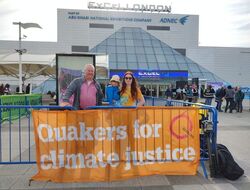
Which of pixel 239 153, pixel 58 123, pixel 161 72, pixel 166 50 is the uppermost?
pixel 166 50

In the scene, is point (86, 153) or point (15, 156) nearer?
point (86, 153)

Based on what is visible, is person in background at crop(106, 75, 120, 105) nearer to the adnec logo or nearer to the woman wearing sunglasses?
the woman wearing sunglasses

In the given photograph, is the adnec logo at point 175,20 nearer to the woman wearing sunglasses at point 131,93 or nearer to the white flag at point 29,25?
the white flag at point 29,25

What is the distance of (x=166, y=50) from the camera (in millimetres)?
43812

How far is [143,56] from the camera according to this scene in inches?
1567

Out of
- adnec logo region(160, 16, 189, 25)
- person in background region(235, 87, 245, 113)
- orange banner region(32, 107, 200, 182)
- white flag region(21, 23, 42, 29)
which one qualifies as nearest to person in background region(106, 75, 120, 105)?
orange banner region(32, 107, 200, 182)

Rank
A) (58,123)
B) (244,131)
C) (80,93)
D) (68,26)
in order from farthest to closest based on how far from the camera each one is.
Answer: (68,26)
(244,131)
(80,93)
(58,123)

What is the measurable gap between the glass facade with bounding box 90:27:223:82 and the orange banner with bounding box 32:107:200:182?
101ft

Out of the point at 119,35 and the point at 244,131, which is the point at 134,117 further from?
the point at 119,35

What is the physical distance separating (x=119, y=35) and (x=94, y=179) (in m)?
43.2

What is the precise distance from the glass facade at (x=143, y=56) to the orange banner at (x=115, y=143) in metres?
30.7

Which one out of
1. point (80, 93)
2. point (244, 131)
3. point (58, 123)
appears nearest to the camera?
point (58, 123)

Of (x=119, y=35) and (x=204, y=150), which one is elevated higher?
(x=119, y=35)

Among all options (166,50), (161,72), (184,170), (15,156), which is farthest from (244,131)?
(166,50)
